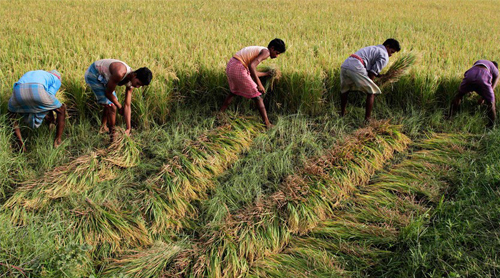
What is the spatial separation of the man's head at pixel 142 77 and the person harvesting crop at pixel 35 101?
2.18 feet

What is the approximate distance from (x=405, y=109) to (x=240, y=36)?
2581 mm

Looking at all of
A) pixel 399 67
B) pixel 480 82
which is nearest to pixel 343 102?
pixel 399 67

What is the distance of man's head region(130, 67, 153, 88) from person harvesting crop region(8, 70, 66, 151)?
663 mm

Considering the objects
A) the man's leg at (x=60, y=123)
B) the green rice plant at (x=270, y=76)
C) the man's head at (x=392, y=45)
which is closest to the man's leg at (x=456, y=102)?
the man's head at (x=392, y=45)

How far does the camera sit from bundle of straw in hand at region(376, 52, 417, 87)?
384 cm

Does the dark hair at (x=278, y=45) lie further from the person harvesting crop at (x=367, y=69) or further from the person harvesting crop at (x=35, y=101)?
the person harvesting crop at (x=35, y=101)

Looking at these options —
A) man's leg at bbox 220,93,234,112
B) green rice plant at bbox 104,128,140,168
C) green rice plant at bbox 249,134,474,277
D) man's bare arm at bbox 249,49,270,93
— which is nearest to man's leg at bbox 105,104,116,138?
green rice plant at bbox 104,128,140,168

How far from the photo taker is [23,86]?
9.73ft

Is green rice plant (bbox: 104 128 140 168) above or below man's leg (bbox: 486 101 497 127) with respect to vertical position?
above

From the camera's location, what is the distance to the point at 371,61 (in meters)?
3.83

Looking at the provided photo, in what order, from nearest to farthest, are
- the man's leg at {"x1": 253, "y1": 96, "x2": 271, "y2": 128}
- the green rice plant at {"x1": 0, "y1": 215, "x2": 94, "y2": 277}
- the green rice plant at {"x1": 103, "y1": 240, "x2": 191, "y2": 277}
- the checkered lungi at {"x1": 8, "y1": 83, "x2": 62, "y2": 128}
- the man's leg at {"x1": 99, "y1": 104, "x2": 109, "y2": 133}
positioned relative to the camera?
the green rice plant at {"x1": 0, "y1": 215, "x2": 94, "y2": 277} → the green rice plant at {"x1": 103, "y1": 240, "x2": 191, "y2": 277} → the checkered lungi at {"x1": 8, "y1": 83, "x2": 62, "y2": 128} → the man's leg at {"x1": 99, "y1": 104, "x2": 109, "y2": 133} → the man's leg at {"x1": 253, "y1": 96, "x2": 271, "y2": 128}

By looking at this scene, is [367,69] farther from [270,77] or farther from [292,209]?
[292,209]

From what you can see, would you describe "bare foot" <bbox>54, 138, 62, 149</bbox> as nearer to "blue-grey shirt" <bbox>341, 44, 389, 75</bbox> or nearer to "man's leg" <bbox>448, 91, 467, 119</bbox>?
"blue-grey shirt" <bbox>341, 44, 389, 75</bbox>

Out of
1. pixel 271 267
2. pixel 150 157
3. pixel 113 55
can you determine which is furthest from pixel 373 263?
pixel 113 55
